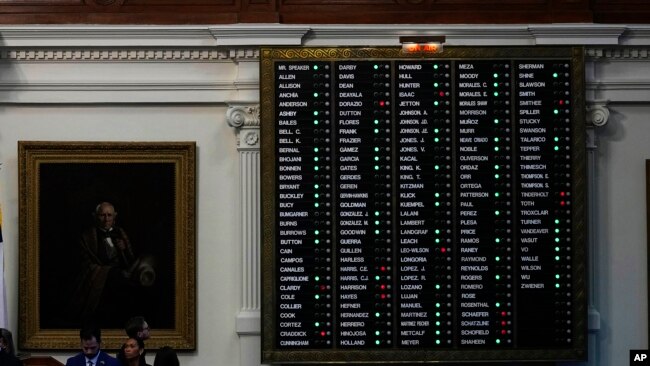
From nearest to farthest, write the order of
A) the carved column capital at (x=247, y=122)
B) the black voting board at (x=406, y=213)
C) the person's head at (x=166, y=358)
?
1. the person's head at (x=166, y=358)
2. the black voting board at (x=406, y=213)
3. the carved column capital at (x=247, y=122)

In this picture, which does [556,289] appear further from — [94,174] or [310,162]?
[94,174]

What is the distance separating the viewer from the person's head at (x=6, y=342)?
1209 cm

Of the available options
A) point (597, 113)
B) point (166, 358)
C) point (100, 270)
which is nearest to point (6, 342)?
point (166, 358)

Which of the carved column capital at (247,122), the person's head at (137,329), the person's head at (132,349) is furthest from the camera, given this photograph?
the carved column capital at (247,122)

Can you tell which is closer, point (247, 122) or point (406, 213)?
point (406, 213)

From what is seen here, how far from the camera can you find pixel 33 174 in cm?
1341

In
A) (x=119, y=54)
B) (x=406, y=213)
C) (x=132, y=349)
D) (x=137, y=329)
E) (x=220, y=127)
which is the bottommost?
(x=132, y=349)

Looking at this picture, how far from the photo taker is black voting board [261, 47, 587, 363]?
43.3 feet

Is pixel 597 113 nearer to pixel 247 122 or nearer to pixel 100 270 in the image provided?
pixel 247 122

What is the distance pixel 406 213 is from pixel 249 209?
1.40 metres

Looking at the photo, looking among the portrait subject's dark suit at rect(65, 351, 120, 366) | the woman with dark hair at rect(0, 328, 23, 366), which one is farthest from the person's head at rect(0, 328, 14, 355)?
the portrait subject's dark suit at rect(65, 351, 120, 366)

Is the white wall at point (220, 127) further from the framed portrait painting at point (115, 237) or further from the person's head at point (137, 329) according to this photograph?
the person's head at point (137, 329)

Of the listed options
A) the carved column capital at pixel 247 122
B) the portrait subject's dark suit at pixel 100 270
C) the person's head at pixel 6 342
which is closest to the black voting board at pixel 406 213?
the carved column capital at pixel 247 122

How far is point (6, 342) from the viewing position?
12.2 metres
